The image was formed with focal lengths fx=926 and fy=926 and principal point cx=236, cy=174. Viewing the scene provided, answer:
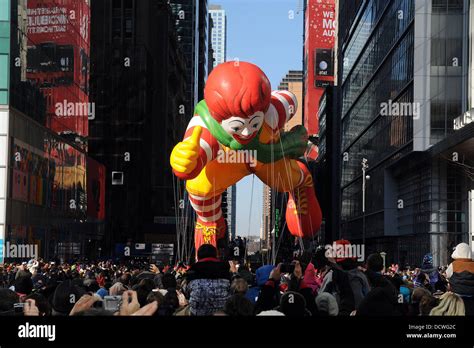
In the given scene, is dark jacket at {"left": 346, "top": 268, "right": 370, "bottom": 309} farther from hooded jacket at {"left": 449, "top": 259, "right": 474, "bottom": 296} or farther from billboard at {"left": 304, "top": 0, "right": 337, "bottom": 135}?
billboard at {"left": 304, "top": 0, "right": 337, "bottom": 135}

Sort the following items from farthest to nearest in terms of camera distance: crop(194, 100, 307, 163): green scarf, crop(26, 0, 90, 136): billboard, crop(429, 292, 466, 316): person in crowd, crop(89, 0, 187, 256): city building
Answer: crop(89, 0, 187, 256): city building → crop(26, 0, 90, 136): billboard → crop(194, 100, 307, 163): green scarf → crop(429, 292, 466, 316): person in crowd

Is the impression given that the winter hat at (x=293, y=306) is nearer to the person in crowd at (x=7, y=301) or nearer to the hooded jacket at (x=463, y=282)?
the hooded jacket at (x=463, y=282)

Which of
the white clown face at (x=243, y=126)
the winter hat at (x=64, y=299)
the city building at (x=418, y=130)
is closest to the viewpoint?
the winter hat at (x=64, y=299)

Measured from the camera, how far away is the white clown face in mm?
20531

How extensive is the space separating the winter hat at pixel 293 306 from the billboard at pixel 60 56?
40686 millimetres

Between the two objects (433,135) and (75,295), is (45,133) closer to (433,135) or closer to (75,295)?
(433,135)

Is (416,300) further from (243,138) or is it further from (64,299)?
(243,138)

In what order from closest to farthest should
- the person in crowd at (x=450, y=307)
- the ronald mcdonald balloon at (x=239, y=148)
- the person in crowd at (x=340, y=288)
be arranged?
the person in crowd at (x=450, y=307) < the person in crowd at (x=340, y=288) < the ronald mcdonald balloon at (x=239, y=148)

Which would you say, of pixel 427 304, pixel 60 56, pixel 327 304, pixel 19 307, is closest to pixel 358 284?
pixel 327 304

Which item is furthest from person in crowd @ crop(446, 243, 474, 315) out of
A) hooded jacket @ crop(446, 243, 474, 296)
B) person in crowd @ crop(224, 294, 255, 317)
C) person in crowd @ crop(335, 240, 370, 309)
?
person in crowd @ crop(224, 294, 255, 317)
